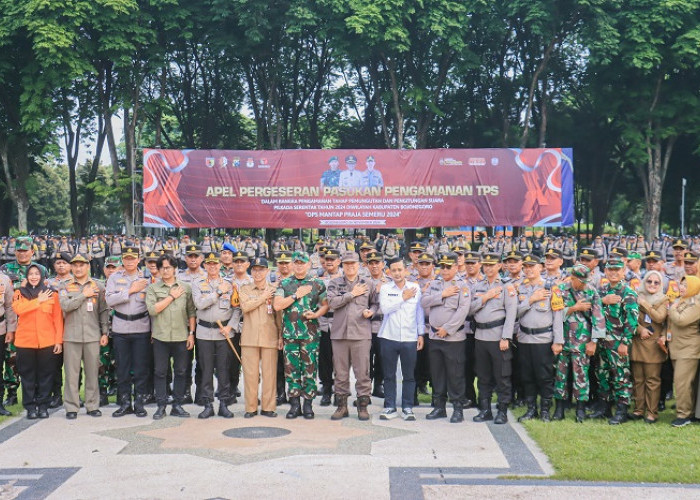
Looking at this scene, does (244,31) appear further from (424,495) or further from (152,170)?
(424,495)

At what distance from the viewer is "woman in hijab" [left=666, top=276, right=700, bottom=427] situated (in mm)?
7887

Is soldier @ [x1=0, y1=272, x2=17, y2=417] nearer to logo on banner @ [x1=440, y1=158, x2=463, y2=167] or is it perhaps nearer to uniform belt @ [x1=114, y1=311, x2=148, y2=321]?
uniform belt @ [x1=114, y1=311, x2=148, y2=321]

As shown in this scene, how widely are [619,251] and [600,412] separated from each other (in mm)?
2719

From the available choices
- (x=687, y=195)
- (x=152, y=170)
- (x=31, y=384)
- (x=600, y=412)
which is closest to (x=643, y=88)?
(x=687, y=195)

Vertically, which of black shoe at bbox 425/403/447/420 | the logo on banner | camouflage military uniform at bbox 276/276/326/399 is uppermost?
the logo on banner

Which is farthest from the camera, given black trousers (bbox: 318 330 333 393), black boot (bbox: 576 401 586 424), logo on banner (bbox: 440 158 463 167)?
logo on banner (bbox: 440 158 463 167)

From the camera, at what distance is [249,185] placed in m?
27.2

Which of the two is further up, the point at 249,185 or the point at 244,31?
the point at 244,31

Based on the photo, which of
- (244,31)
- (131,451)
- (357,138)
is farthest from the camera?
(357,138)

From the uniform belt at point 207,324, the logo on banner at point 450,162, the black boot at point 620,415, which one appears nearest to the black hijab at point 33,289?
the uniform belt at point 207,324

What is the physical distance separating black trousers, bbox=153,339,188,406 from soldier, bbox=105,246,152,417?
0.16m

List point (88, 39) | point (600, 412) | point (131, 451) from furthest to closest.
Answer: point (88, 39), point (600, 412), point (131, 451)

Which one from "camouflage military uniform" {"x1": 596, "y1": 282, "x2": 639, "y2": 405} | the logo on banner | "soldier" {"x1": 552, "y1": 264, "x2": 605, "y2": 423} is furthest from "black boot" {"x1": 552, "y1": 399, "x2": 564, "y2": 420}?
the logo on banner

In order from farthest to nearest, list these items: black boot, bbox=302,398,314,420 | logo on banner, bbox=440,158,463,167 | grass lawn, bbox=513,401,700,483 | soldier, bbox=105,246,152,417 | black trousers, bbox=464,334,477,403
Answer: logo on banner, bbox=440,158,463,167 → black trousers, bbox=464,334,477,403 → soldier, bbox=105,246,152,417 → black boot, bbox=302,398,314,420 → grass lawn, bbox=513,401,700,483
